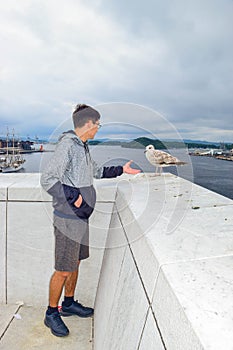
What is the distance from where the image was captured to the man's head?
66.1 inches

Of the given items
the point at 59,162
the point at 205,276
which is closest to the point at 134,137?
the point at 59,162

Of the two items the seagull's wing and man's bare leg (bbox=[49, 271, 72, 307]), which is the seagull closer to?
the seagull's wing

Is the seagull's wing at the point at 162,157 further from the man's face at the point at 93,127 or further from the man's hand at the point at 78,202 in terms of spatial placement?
the man's hand at the point at 78,202

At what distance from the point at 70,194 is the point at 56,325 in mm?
944

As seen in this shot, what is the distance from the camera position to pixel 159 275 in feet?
2.54

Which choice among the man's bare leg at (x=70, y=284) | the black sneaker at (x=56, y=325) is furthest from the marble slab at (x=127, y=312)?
the man's bare leg at (x=70, y=284)

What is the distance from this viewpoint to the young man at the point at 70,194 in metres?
1.53

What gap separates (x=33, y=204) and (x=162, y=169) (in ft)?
4.49

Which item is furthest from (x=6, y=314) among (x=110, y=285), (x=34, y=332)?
(x=110, y=285)

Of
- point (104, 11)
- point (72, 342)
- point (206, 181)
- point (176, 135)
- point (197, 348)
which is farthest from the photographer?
point (206, 181)

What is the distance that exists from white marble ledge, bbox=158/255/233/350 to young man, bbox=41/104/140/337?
3.00 feet

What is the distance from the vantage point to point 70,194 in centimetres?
155

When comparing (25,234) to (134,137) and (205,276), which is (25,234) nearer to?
(134,137)

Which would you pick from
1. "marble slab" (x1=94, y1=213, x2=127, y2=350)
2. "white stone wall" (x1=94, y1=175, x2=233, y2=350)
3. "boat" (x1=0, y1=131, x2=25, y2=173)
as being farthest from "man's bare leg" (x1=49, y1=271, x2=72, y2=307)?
"boat" (x1=0, y1=131, x2=25, y2=173)
